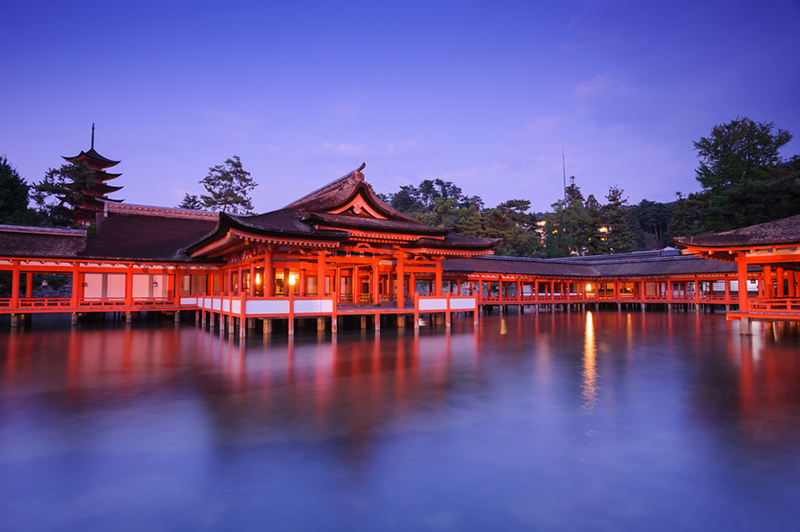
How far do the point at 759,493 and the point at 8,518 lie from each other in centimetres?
686

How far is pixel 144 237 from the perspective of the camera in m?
29.4

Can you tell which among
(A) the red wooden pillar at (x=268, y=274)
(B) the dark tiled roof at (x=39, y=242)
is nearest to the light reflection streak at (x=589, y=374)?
(A) the red wooden pillar at (x=268, y=274)

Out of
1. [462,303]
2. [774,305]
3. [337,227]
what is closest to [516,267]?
[462,303]

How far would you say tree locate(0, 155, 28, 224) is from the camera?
35.2 m

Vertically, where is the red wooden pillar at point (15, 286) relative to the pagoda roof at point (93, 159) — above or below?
below

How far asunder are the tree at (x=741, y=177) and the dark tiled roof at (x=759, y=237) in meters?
22.3

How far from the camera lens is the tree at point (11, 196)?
3522cm

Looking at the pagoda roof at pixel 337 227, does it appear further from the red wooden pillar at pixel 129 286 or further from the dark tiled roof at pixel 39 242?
the dark tiled roof at pixel 39 242

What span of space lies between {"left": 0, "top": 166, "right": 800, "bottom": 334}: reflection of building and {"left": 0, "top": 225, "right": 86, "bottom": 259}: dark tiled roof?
0.05 meters

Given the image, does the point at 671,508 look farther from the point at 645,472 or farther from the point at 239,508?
the point at 239,508

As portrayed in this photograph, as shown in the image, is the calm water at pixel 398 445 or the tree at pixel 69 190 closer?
the calm water at pixel 398 445

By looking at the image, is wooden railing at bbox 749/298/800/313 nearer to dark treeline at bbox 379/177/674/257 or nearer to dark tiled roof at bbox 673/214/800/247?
dark tiled roof at bbox 673/214/800/247

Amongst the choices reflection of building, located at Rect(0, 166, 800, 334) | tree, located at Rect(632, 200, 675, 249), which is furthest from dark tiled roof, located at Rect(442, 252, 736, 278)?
tree, located at Rect(632, 200, 675, 249)

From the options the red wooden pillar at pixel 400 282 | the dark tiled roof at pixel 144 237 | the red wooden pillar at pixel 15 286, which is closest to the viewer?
the red wooden pillar at pixel 400 282
